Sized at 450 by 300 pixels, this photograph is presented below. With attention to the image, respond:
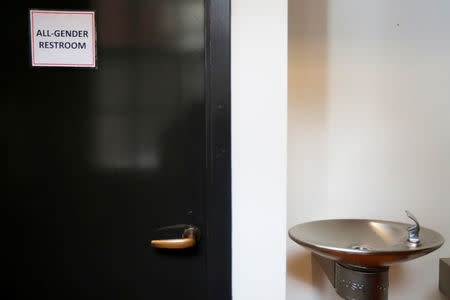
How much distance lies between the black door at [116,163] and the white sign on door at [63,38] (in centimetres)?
2

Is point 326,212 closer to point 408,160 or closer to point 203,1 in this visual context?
point 408,160

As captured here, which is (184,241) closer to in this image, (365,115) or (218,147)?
(218,147)

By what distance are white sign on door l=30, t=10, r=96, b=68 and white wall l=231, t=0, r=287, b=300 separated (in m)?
0.48

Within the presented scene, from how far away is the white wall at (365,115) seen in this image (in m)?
1.86

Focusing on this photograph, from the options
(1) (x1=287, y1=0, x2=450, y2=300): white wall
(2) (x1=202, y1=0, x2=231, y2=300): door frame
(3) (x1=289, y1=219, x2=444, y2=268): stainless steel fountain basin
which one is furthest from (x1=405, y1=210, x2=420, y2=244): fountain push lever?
(2) (x1=202, y1=0, x2=231, y2=300): door frame

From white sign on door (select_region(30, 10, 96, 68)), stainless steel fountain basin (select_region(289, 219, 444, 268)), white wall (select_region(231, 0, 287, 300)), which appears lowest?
stainless steel fountain basin (select_region(289, 219, 444, 268))

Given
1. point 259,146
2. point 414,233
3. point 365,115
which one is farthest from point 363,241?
point 259,146

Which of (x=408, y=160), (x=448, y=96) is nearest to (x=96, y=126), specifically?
(x=408, y=160)

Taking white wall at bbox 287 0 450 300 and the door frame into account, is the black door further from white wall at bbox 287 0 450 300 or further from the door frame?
white wall at bbox 287 0 450 300

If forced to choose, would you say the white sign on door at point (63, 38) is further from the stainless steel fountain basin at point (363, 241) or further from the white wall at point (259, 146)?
the stainless steel fountain basin at point (363, 241)

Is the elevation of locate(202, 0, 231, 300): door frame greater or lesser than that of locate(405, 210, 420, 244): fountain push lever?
greater

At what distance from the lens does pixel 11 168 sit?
113 cm

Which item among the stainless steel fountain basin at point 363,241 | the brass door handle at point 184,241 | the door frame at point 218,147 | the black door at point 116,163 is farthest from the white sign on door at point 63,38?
the stainless steel fountain basin at point 363,241

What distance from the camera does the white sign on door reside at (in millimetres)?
1116
